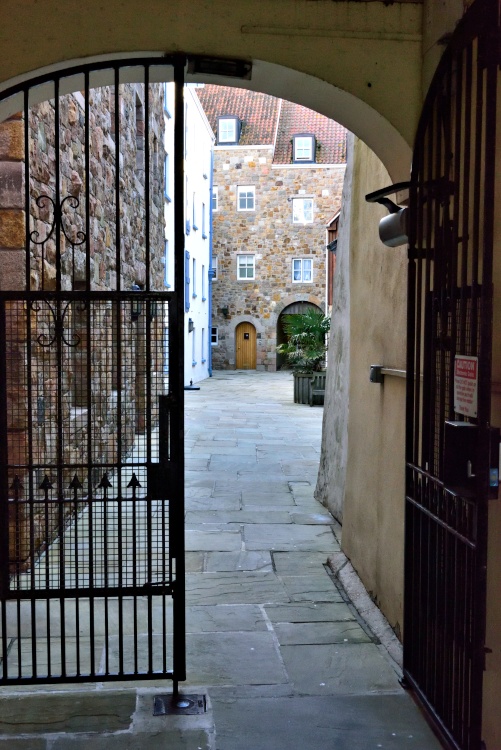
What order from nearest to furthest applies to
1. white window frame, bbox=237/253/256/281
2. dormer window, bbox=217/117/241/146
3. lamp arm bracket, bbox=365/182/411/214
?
lamp arm bracket, bbox=365/182/411/214 < dormer window, bbox=217/117/241/146 < white window frame, bbox=237/253/256/281

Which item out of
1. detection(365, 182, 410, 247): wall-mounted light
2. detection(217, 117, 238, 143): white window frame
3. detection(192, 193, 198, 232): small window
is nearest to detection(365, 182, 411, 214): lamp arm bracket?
detection(365, 182, 410, 247): wall-mounted light

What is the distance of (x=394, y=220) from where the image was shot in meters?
3.43

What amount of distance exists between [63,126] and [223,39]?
286 centimetres

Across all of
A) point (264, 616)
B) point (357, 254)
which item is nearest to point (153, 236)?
point (357, 254)

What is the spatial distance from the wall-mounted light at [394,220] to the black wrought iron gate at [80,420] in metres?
0.92

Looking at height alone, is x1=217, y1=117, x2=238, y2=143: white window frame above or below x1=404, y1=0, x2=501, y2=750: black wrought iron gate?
above

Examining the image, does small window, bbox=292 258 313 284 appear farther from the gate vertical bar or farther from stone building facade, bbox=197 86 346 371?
the gate vertical bar

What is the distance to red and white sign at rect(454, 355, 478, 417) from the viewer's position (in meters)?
2.46

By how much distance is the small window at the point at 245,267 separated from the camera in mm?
30047

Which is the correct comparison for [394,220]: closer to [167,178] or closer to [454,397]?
[454,397]

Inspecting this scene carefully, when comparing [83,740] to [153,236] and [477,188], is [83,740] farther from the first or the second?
[153,236]

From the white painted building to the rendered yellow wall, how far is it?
15281 mm

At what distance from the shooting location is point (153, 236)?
1076 centimetres

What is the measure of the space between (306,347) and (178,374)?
42.5ft
